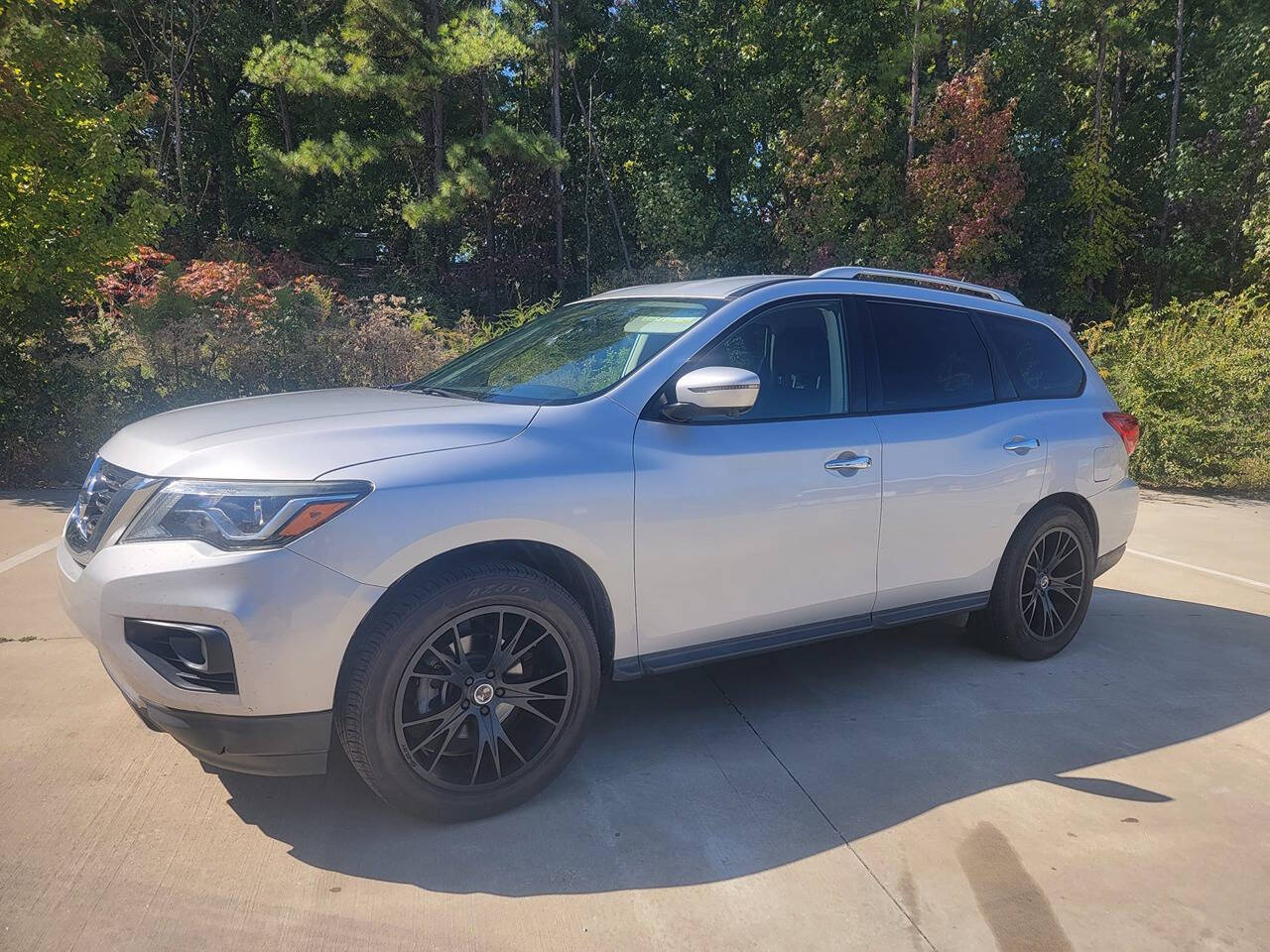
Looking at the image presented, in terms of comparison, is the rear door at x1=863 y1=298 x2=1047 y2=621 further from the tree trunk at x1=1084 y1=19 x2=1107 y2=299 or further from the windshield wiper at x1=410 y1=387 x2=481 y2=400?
the tree trunk at x1=1084 y1=19 x2=1107 y2=299

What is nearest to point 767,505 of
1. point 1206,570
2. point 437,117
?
point 1206,570

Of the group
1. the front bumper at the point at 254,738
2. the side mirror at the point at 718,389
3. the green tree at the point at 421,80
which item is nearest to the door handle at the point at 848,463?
the side mirror at the point at 718,389

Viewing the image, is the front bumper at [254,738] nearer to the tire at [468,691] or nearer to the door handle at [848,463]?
the tire at [468,691]

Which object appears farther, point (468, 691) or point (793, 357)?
point (793, 357)

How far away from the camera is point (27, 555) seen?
20.2ft

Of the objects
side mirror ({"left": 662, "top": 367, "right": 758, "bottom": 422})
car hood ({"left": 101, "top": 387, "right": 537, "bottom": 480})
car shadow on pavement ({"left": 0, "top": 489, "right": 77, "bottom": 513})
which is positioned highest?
side mirror ({"left": 662, "top": 367, "right": 758, "bottom": 422})

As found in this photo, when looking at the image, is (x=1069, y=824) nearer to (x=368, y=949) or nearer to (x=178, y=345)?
(x=368, y=949)

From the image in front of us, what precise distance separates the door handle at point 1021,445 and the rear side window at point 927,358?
235 mm

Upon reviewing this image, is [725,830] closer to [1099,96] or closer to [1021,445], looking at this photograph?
[1021,445]

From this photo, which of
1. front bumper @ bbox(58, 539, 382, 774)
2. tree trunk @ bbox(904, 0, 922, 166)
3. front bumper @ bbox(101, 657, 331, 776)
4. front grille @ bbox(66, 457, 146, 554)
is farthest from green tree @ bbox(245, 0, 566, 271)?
front bumper @ bbox(101, 657, 331, 776)

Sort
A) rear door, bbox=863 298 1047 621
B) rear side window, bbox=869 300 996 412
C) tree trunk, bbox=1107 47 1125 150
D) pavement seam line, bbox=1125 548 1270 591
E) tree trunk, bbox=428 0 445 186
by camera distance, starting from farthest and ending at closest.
→ tree trunk, bbox=1107 47 1125 150, tree trunk, bbox=428 0 445 186, pavement seam line, bbox=1125 548 1270 591, rear side window, bbox=869 300 996 412, rear door, bbox=863 298 1047 621

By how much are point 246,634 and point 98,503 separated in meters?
0.91

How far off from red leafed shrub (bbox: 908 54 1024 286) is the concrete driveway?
1914 cm

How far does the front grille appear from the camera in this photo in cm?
293
